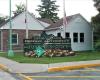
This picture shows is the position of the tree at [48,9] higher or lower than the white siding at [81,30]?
higher

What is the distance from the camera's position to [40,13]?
97938 mm

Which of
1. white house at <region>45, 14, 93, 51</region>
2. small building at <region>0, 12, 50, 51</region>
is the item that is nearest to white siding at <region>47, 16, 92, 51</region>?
white house at <region>45, 14, 93, 51</region>

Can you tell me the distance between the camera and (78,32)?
141 feet

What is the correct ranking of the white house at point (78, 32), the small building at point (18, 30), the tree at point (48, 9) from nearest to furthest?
1. the white house at point (78, 32)
2. the small building at point (18, 30)
3. the tree at point (48, 9)

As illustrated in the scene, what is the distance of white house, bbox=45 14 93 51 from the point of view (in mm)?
42500

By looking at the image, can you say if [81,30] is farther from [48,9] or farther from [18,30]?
[48,9]

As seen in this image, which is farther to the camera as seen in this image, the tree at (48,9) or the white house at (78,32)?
the tree at (48,9)

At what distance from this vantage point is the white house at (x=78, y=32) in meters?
42.5

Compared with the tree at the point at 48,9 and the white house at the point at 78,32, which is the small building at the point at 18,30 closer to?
the white house at the point at 78,32

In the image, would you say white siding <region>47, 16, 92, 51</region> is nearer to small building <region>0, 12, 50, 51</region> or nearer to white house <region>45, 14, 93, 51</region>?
white house <region>45, 14, 93, 51</region>

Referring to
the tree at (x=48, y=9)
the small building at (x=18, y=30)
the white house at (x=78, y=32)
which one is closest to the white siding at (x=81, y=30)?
the white house at (x=78, y=32)

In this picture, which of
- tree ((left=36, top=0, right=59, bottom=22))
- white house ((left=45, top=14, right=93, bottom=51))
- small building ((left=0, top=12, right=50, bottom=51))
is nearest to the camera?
white house ((left=45, top=14, right=93, bottom=51))

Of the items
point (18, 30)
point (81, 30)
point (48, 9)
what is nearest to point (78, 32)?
point (81, 30)

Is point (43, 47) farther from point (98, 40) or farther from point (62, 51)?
point (98, 40)
